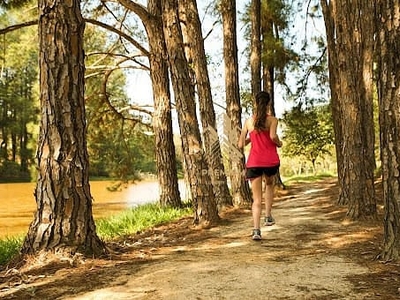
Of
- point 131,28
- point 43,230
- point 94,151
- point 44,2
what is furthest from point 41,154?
point 94,151

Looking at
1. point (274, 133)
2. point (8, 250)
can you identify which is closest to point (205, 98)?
point (274, 133)

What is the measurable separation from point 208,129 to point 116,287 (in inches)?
251

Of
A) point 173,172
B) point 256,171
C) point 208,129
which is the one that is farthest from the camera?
point 173,172

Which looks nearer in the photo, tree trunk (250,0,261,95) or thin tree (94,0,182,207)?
thin tree (94,0,182,207)

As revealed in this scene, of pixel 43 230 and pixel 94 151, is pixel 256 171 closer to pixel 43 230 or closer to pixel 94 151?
pixel 43 230

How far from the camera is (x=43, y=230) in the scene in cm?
460

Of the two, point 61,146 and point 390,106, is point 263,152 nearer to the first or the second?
point 390,106

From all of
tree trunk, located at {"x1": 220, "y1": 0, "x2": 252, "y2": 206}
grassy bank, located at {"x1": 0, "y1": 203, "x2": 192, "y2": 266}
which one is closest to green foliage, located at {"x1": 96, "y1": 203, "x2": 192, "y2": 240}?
grassy bank, located at {"x1": 0, "y1": 203, "x2": 192, "y2": 266}

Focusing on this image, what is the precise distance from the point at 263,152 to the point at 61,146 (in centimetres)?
238

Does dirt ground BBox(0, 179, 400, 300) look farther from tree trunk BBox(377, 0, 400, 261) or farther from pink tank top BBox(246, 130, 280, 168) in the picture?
pink tank top BBox(246, 130, 280, 168)

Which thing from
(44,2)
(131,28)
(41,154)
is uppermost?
(131,28)

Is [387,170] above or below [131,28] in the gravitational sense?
below

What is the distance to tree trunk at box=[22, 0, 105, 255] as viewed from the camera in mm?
4629

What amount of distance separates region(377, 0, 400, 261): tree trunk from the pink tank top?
1822 mm
